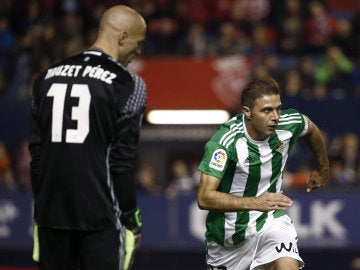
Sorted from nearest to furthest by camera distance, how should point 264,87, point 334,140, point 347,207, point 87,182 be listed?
point 87,182
point 264,87
point 347,207
point 334,140

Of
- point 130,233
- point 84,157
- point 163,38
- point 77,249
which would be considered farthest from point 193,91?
point 84,157

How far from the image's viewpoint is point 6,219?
1420cm

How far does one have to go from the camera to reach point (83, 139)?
5.25 meters

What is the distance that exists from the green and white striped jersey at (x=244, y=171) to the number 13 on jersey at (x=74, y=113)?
4.20 feet

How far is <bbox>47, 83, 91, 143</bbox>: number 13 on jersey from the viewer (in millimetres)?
5242

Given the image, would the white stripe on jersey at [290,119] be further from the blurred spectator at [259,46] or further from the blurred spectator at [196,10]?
the blurred spectator at [196,10]

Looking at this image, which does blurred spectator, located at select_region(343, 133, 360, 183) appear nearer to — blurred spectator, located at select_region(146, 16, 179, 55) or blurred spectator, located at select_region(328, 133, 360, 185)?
blurred spectator, located at select_region(328, 133, 360, 185)

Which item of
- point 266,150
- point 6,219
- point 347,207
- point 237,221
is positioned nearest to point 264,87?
point 266,150

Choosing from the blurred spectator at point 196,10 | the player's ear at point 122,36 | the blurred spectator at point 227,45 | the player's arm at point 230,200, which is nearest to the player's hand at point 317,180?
the player's arm at point 230,200

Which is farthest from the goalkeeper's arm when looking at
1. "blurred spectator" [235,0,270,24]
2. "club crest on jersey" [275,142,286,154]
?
"blurred spectator" [235,0,270,24]

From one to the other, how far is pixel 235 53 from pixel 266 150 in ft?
33.0

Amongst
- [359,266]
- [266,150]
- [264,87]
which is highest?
[264,87]

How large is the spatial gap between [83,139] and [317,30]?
40.9 ft

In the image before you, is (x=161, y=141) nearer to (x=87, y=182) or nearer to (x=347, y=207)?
(x=347, y=207)
